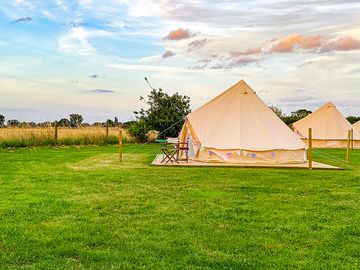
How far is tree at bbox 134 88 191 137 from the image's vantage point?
950 inches

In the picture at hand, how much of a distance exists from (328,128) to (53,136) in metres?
15.4

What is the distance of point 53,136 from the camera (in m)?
21.2

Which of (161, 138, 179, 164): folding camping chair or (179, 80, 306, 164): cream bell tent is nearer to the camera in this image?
(161, 138, 179, 164): folding camping chair

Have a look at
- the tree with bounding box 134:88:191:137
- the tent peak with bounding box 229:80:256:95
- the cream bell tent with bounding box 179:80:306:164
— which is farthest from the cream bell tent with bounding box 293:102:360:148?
the cream bell tent with bounding box 179:80:306:164

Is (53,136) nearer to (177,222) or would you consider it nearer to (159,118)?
(159,118)

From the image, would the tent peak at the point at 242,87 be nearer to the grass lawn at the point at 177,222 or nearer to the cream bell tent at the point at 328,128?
the grass lawn at the point at 177,222

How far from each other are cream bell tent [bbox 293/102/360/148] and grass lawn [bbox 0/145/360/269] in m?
17.0

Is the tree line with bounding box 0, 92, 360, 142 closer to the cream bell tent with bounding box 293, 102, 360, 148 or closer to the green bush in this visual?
the green bush

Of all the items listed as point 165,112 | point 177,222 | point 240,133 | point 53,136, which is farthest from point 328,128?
point 177,222

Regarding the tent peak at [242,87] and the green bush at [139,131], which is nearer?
the tent peak at [242,87]

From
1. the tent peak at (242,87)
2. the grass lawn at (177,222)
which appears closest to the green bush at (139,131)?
the tent peak at (242,87)

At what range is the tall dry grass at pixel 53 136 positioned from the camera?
19.5 meters

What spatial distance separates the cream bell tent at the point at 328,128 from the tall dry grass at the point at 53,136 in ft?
35.0

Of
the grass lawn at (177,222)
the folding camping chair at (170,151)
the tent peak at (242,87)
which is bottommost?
the grass lawn at (177,222)
